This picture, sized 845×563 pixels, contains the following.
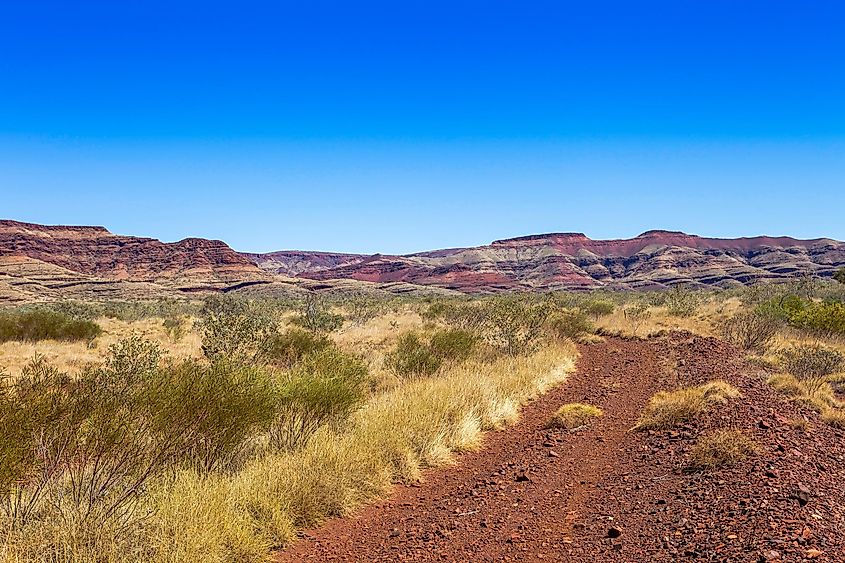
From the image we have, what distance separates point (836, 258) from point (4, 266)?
18510cm

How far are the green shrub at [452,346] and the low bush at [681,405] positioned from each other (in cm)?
589

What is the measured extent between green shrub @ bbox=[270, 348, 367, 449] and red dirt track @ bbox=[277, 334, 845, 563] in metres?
1.86

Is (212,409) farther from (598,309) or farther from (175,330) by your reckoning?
(598,309)

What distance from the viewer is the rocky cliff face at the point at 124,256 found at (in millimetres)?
128775

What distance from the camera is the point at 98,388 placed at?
224 inches

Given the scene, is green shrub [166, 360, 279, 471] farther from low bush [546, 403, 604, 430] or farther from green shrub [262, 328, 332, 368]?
green shrub [262, 328, 332, 368]

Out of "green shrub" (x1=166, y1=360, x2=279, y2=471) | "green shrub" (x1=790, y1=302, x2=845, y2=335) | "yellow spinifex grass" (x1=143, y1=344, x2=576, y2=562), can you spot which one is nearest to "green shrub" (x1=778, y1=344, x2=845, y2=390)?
"green shrub" (x1=790, y1=302, x2=845, y2=335)

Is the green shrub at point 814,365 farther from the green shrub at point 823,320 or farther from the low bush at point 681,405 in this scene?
the green shrub at point 823,320

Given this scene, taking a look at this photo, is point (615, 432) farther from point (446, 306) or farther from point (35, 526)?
point (446, 306)

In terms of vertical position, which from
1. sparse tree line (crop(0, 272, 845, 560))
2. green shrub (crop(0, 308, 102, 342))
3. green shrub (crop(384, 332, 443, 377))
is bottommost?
green shrub (crop(0, 308, 102, 342))

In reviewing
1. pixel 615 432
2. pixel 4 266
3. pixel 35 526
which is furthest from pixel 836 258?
pixel 4 266

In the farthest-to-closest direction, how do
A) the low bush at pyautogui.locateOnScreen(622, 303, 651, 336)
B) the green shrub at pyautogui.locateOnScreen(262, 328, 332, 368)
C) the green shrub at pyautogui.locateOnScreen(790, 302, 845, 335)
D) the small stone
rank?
the low bush at pyautogui.locateOnScreen(622, 303, 651, 336), the green shrub at pyautogui.locateOnScreen(790, 302, 845, 335), the green shrub at pyautogui.locateOnScreen(262, 328, 332, 368), the small stone

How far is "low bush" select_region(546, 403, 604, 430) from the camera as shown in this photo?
409 inches

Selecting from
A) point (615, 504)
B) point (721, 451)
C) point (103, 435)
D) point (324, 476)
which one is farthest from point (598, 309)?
point (103, 435)
